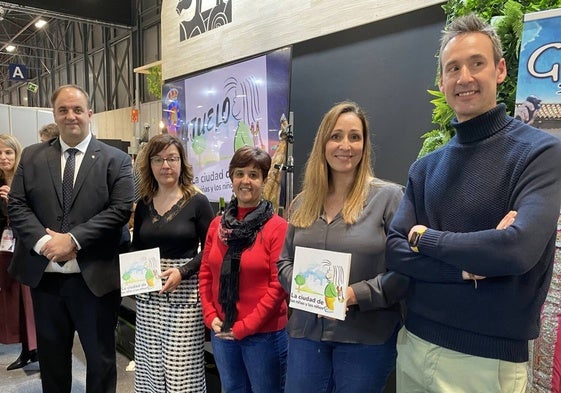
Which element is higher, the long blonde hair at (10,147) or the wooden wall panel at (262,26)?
the wooden wall panel at (262,26)

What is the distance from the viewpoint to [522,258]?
102cm

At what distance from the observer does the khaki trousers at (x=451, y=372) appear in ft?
3.73

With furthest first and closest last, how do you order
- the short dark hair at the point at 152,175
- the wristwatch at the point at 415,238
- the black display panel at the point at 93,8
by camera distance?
the black display panel at the point at 93,8 → the short dark hair at the point at 152,175 → the wristwatch at the point at 415,238

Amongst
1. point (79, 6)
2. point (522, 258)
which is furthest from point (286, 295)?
point (79, 6)

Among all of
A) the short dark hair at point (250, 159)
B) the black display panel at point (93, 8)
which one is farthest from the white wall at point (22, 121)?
the short dark hair at point (250, 159)

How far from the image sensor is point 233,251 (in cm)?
183

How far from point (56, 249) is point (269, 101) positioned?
1877 millimetres

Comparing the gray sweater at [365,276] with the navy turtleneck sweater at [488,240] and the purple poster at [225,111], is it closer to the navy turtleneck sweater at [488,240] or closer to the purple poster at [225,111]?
the navy turtleneck sweater at [488,240]

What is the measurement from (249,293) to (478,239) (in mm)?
995

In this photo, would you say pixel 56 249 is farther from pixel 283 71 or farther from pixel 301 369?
pixel 283 71

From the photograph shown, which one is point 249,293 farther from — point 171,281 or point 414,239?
point 414,239

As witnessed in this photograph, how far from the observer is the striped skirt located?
80.4 inches

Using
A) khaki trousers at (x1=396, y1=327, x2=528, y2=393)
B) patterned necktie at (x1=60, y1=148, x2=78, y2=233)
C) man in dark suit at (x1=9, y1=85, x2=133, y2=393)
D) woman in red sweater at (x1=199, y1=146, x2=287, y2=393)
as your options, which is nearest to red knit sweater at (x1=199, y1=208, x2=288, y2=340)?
woman in red sweater at (x1=199, y1=146, x2=287, y2=393)

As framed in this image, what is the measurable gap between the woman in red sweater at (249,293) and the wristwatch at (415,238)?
683 mm
